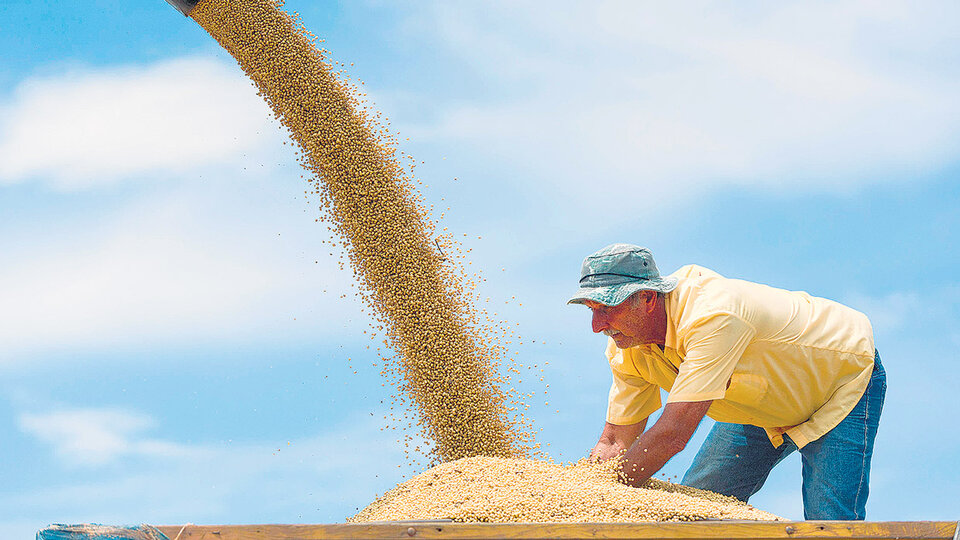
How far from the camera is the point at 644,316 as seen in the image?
2.76 metres

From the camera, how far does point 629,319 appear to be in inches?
109

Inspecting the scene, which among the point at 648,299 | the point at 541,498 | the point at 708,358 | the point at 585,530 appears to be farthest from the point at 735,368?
the point at 585,530

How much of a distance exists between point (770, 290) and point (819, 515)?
0.76 metres

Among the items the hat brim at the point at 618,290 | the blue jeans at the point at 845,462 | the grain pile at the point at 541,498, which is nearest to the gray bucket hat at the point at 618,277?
the hat brim at the point at 618,290

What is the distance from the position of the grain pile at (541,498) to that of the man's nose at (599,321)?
420 mm

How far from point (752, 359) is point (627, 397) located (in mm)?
478

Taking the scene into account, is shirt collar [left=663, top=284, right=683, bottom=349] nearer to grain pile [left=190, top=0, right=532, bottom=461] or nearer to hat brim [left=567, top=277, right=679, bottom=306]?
hat brim [left=567, top=277, right=679, bottom=306]

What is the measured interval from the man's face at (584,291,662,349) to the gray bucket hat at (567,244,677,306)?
0.04m

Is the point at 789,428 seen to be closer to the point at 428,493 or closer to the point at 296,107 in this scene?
the point at 428,493

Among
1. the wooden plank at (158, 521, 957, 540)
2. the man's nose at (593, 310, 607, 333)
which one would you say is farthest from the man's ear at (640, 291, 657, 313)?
the wooden plank at (158, 521, 957, 540)

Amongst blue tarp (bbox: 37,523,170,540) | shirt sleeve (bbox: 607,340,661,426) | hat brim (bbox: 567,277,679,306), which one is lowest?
blue tarp (bbox: 37,523,170,540)

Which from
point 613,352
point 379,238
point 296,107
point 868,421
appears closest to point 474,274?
point 379,238

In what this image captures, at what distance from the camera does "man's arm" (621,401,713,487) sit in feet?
8.39

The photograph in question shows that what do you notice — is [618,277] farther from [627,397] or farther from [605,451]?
[605,451]
